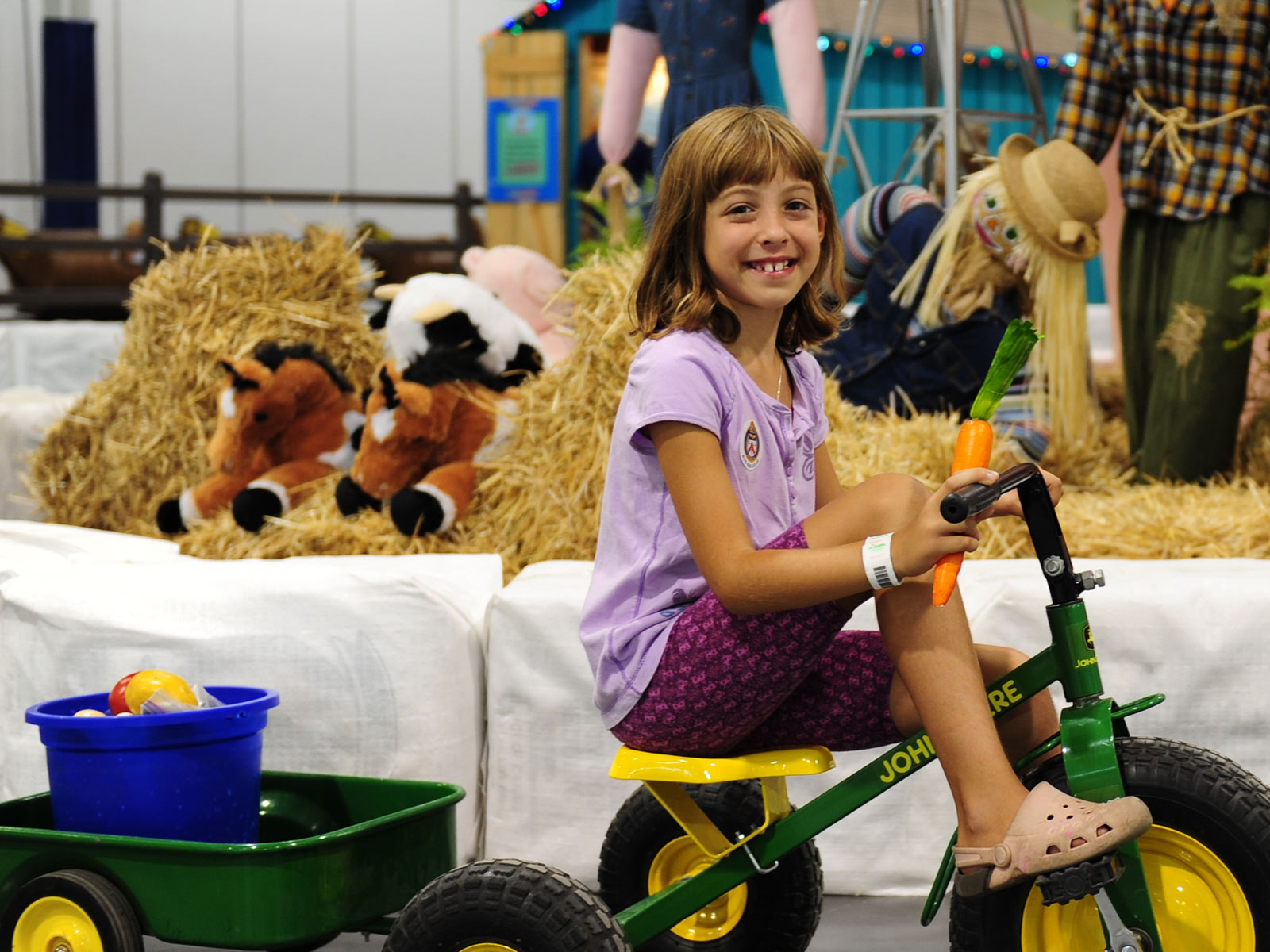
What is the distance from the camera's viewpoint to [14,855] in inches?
51.1

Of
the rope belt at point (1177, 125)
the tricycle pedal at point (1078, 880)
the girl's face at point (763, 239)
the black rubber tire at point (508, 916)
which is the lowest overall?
the black rubber tire at point (508, 916)

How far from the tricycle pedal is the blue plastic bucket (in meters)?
0.77

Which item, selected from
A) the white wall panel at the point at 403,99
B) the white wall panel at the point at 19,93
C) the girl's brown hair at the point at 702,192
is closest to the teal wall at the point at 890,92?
the girl's brown hair at the point at 702,192

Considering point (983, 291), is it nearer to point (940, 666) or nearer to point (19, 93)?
point (940, 666)

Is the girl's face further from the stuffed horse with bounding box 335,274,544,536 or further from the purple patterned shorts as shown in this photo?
the stuffed horse with bounding box 335,274,544,536

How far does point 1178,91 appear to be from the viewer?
2.55m

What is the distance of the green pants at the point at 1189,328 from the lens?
2.55 m

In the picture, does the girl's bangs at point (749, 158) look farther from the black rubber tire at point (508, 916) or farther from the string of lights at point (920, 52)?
the string of lights at point (920, 52)

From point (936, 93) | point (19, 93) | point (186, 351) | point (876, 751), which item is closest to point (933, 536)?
point (876, 751)

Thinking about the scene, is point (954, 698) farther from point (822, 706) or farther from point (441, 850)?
point (441, 850)

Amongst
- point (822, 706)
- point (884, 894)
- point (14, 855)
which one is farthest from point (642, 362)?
point (884, 894)

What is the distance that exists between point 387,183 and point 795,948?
6036 millimetres

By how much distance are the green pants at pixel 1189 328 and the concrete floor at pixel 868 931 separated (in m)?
1.27

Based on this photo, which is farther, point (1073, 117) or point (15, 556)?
point (1073, 117)
